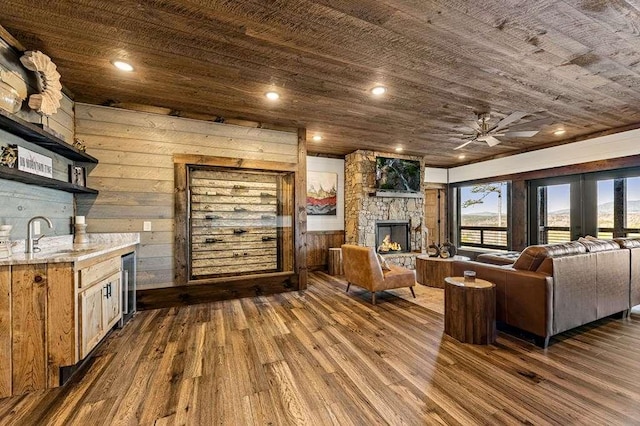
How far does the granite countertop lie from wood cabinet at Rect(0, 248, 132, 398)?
0.05 metres

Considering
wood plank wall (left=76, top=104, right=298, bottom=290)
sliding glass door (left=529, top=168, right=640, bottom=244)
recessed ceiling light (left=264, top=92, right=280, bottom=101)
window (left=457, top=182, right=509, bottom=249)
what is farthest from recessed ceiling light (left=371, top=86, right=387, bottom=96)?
window (left=457, top=182, right=509, bottom=249)

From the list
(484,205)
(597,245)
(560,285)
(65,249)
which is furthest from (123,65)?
(484,205)

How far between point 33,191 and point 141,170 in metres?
1.19

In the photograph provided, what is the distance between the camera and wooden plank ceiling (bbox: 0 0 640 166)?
200 centimetres

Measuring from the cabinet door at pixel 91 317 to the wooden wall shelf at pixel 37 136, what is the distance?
1.37 m

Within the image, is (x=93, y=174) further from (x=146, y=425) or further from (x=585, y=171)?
(x=585, y=171)

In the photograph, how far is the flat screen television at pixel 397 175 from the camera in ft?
21.1

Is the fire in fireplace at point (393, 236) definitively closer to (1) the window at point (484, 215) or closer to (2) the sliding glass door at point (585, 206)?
(1) the window at point (484, 215)

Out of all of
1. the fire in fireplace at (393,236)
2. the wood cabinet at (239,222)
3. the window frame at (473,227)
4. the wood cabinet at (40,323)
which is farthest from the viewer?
the window frame at (473,227)

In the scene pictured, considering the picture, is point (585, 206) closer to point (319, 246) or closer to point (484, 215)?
point (484, 215)

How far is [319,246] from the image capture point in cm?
654

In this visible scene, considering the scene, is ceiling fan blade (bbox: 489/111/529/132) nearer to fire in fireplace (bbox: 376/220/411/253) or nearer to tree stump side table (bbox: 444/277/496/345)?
tree stump side table (bbox: 444/277/496/345)

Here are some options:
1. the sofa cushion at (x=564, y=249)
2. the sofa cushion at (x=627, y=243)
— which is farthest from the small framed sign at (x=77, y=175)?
the sofa cushion at (x=627, y=243)

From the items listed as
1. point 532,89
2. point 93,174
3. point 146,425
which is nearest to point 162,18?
point 93,174
